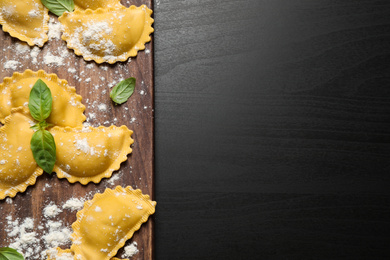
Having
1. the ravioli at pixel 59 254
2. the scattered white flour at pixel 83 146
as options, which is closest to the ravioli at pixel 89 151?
the scattered white flour at pixel 83 146

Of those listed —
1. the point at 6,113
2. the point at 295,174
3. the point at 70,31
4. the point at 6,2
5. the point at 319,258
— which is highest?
the point at 6,2

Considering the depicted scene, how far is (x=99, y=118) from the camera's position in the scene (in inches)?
59.3

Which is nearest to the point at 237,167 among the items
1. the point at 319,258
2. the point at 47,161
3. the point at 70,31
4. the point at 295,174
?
the point at 295,174

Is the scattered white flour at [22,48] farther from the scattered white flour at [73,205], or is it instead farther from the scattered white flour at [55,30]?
the scattered white flour at [73,205]

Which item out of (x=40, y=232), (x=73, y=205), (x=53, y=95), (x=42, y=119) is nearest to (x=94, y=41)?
(x=53, y=95)

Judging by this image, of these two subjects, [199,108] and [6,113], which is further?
[199,108]

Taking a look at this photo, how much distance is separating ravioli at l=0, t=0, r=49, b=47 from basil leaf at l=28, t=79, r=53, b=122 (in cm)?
22

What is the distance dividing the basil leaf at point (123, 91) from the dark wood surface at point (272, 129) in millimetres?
159

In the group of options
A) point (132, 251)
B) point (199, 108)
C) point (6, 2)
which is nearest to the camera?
point (132, 251)

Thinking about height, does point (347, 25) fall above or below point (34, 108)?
above

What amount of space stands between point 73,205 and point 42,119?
35 centimetres

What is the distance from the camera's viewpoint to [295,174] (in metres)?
1.61

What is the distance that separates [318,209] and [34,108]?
4.02 ft

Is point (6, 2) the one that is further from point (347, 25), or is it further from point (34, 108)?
point (347, 25)
